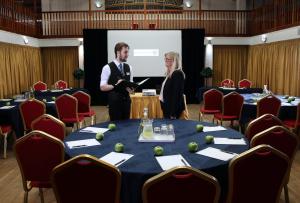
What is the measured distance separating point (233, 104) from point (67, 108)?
3.05 meters

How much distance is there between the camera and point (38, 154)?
8.84ft

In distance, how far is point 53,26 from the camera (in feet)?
40.3

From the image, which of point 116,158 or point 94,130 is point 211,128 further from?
point 116,158

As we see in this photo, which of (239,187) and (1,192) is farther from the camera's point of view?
(1,192)

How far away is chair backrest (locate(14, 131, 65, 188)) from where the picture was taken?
2645 mm

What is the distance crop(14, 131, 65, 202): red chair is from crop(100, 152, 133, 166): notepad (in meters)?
0.42

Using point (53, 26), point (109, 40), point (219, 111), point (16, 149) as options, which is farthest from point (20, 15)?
point (16, 149)

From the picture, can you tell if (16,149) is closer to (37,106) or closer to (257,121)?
(257,121)

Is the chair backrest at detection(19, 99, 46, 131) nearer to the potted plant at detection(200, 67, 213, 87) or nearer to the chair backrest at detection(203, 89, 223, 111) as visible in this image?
the chair backrest at detection(203, 89, 223, 111)

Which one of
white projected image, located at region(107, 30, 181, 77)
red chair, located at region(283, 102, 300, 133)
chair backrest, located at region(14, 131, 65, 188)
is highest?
white projected image, located at region(107, 30, 181, 77)

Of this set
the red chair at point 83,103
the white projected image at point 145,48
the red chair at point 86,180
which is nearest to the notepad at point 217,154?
the red chair at point 86,180

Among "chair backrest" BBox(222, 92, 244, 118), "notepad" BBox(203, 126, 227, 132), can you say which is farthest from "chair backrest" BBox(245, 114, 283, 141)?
"chair backrest" BBox(222, 92, 244, 118)

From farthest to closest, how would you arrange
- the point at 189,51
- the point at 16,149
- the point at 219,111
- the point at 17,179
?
the point at 189,51
the point at 219,111
the point at 17,179
the point at 16,149

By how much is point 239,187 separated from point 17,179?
3184 millimetres
